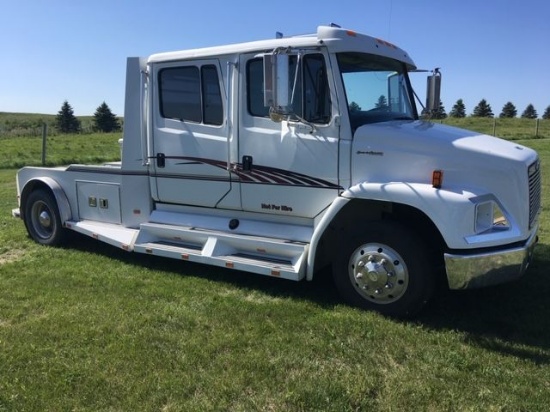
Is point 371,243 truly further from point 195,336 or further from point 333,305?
point 195,336

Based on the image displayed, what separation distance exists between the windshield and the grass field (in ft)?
6.21

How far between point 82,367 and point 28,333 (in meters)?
0.89

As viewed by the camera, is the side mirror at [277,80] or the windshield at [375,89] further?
the windshield at [375,89]

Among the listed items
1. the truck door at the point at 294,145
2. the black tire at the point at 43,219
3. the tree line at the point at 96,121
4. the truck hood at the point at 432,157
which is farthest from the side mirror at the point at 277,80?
the tree line at the point at 96,121

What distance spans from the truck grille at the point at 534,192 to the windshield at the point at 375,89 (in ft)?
4.68

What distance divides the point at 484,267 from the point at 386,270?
817 millimetres

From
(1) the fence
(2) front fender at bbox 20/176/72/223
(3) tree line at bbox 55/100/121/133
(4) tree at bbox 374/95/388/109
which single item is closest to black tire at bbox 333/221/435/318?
(4) tree at bbox 374/95/388/109

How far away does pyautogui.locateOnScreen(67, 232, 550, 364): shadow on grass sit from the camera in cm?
432

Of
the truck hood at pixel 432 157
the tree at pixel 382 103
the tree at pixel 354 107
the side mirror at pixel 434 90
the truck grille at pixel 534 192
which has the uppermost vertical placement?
the side mirror at pixel 434 90

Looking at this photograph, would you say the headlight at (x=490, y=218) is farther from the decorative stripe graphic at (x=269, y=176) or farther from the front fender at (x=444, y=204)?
the decorative stripe graphic at (x=269, y=176)

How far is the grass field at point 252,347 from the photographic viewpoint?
139 inches

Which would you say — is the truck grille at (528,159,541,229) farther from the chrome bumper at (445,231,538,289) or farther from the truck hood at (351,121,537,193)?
the chrome bumper at (445,231,538,289)

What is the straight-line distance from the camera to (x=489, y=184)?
4492 millimetres

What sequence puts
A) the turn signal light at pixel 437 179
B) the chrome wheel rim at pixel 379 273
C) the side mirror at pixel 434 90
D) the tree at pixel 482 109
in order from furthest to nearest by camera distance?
the tree at pixel 482 109, the side mirror at pixel 434 90, the chrome wheel rim at pixel 379 273, the turn signal light at pixel 437 179
